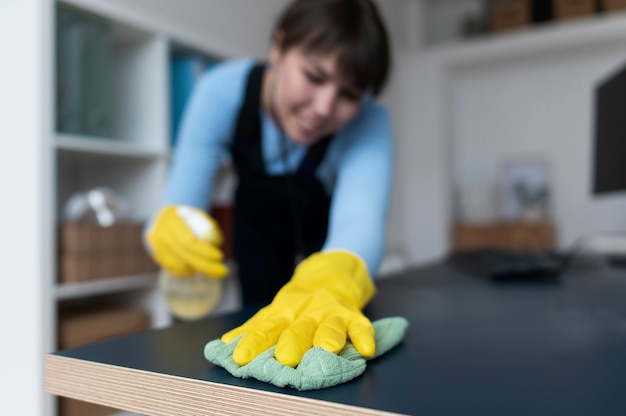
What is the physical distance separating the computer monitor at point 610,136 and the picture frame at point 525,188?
195 cm

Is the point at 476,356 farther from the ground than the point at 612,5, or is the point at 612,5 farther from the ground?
the point at 612,5

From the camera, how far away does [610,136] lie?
1647mm

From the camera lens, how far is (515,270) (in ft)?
3.46

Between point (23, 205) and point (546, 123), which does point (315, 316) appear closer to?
point (23, 205)

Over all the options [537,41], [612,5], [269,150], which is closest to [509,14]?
[537,41]

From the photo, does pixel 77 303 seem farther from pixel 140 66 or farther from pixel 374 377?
pixel 374 377

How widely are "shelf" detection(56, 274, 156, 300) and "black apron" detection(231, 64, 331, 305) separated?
323 millimetres

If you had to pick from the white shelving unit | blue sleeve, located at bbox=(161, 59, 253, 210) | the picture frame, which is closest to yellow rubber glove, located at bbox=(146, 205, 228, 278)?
blue sleeve, located at bbox=(161, 59, 253, 210)

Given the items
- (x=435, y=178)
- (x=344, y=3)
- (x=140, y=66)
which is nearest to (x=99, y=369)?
(x=344, y=3)

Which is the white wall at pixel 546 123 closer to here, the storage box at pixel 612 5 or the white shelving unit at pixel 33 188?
the storage box at pixel 612 5

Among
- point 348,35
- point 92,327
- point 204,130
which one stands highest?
point 348,35

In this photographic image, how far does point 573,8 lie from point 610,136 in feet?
7.23

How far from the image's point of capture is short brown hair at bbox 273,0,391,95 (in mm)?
890

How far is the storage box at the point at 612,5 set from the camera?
3.30 m
